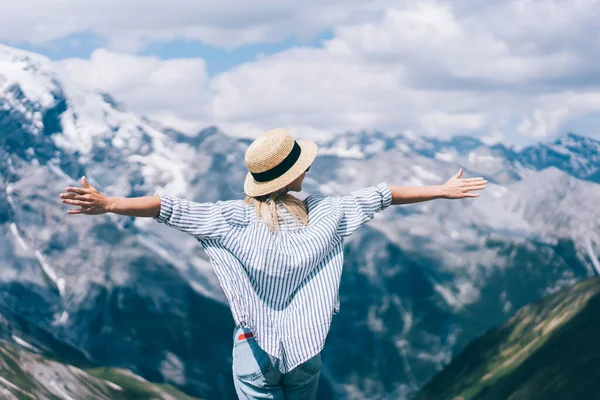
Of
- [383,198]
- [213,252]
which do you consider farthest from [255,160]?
[383,198]

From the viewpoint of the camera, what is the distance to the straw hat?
14.4 m

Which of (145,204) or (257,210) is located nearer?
(145,204)

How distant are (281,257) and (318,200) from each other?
1789 mm

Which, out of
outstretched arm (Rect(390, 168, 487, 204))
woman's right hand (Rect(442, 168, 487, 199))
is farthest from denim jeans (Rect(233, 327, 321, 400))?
woman's right hand (Rect(442, 168, 487, 199))

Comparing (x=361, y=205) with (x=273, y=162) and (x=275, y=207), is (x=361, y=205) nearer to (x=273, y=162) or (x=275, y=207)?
(x=275, y=207)

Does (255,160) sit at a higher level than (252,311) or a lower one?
higher

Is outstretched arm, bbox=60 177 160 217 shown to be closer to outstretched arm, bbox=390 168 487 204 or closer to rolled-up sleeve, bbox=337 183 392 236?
rolled-up sleeve, bbox=337 183 392 236

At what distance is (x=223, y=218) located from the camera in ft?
47.1

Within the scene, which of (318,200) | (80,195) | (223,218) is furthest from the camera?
(318,200)

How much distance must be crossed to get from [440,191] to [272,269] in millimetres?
3935

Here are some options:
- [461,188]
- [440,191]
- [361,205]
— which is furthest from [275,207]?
[461,188]

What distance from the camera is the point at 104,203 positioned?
13.6m

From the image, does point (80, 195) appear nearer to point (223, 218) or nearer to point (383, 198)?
point (223, 218)

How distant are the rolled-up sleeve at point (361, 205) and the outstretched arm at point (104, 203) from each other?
372cm
